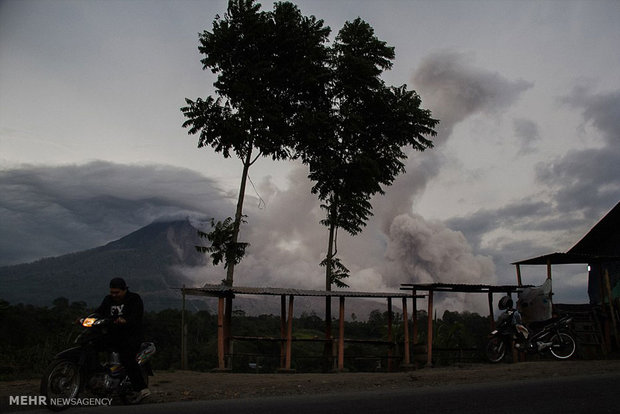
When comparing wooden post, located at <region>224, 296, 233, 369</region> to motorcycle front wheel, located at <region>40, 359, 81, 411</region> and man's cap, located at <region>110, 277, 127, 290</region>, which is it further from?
motorcycle front wheel, located at <region>40, 359, 81, 411</region>

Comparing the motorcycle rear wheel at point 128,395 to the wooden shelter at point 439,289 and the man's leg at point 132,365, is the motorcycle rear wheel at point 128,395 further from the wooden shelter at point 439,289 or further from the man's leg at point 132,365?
the wooden shelter at point 439,289

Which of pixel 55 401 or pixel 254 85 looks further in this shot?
pixel 254 85

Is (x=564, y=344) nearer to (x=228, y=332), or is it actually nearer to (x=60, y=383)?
(x=228, y=332)

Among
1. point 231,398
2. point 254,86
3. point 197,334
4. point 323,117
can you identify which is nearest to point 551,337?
point 231,398

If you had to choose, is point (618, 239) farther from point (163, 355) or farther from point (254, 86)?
point (163, 355)

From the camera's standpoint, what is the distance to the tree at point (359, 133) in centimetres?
2603

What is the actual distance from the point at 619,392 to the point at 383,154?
63.5ft

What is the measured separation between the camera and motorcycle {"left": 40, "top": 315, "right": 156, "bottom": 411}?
746 cm

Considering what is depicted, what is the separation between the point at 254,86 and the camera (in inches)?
909

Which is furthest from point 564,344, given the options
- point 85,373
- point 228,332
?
point 85,373

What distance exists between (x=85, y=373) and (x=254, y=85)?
17.1m

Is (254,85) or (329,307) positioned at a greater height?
(254,85)

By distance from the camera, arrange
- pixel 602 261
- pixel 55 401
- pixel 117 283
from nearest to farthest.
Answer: pixel 55 401
pixel 117 283
pixel 602 261

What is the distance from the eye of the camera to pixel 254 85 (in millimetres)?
23094
